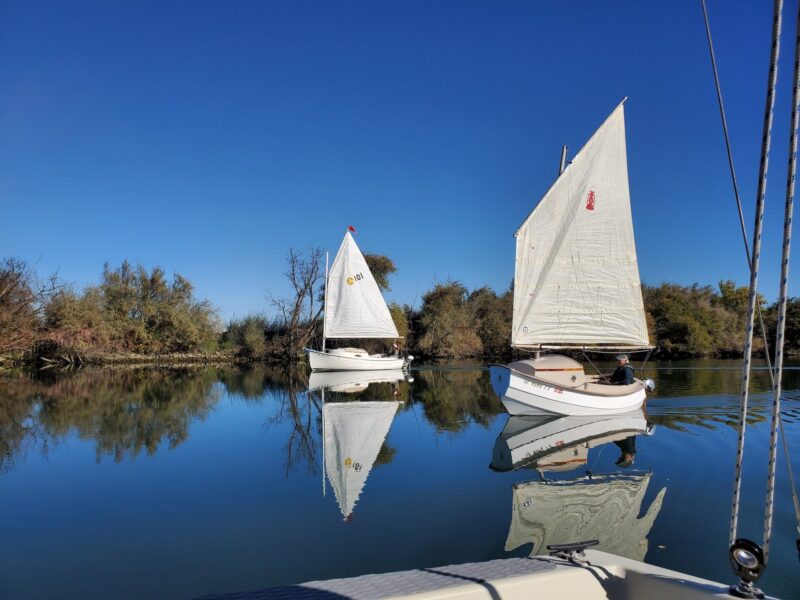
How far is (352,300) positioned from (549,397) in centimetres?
2020

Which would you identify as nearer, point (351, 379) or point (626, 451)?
point (626, 451)

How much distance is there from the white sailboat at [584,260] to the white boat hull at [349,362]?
58.8 ft

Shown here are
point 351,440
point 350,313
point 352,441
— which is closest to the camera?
point 352,441

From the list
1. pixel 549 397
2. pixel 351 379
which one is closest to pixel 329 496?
pixel 549 397

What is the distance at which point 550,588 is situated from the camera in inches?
116

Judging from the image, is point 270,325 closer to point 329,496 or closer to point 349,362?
point 349,362

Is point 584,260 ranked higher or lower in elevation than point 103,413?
higher

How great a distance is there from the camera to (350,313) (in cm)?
3284

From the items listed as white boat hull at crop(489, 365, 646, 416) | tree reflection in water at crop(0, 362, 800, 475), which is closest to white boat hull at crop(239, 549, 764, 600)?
tree reflection in water at crop(0, 362, 800, 475)

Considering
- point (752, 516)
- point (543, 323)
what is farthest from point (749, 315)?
point (543, 323)

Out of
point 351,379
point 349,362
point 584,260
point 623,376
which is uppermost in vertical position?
point 584,260

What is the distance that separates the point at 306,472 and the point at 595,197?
446 inches

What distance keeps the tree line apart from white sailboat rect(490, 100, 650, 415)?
76.6 feet

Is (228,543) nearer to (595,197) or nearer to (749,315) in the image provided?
(749,315)
